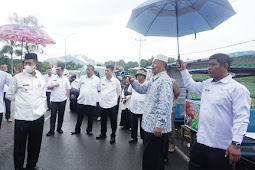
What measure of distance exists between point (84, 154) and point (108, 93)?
67.5 inches

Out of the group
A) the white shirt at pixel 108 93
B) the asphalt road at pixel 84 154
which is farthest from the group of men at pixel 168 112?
the white shirt at pixel 108 93

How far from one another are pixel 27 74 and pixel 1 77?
1.17 metres

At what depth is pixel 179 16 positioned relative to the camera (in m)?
3.44

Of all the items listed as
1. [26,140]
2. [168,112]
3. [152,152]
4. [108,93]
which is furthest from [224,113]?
[108,93]

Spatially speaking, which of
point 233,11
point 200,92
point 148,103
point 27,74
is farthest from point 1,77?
point 233,11

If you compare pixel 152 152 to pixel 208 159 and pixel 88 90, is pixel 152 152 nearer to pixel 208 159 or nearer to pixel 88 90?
pixel 208 159

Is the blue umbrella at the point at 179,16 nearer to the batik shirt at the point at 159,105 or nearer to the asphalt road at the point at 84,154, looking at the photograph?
the batik shirt at the point at 159,105

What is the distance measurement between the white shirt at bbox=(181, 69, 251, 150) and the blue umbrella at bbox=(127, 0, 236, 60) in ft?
4.08

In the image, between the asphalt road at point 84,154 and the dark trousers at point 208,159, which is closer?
the dark trousers at point 208,159

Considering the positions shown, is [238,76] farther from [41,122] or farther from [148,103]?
[41,122]

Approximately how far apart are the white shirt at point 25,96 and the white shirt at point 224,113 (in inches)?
106

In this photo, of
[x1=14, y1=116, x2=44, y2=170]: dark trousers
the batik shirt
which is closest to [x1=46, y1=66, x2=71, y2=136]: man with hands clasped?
[x1=14, y1=116, x2=44, y2=170]: dark trousers

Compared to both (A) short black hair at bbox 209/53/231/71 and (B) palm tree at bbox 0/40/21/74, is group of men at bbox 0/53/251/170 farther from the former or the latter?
(B) palm tree at bbox 0/40/21/74

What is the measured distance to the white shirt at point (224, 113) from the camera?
2061 millimetres
